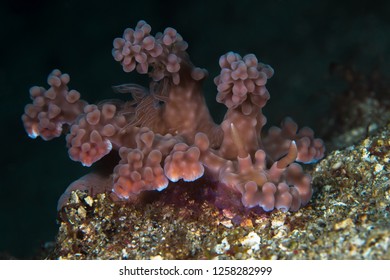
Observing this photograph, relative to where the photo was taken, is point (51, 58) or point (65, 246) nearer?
point (65, 246)

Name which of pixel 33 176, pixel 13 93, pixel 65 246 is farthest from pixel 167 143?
pixel 33 176

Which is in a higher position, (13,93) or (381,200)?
(13,93)

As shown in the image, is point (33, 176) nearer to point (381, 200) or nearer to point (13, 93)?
point (13, 93)

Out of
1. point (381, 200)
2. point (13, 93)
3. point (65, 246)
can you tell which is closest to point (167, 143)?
point (65, 246)
